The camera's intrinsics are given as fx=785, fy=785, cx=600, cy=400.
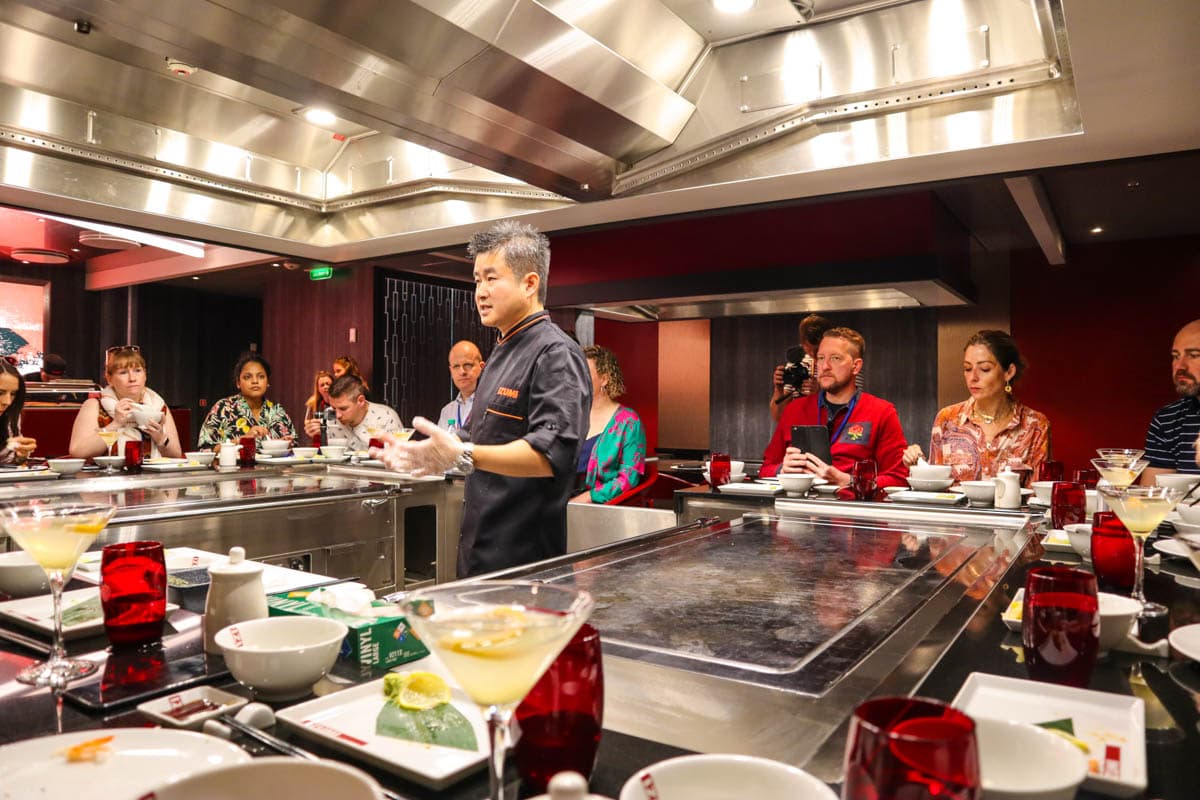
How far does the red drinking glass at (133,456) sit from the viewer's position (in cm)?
357

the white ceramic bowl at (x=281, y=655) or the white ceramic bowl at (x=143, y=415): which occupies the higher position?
the white ceramic bowl at (x=143, y=415)

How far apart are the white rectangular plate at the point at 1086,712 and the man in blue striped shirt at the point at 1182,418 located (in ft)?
10.2

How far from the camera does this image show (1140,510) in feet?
4.55

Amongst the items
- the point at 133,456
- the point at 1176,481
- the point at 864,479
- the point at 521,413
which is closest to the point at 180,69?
the point at 133,456

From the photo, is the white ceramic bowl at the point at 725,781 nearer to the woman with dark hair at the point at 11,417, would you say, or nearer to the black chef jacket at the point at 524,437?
the black chef jacket at the point at 524,437

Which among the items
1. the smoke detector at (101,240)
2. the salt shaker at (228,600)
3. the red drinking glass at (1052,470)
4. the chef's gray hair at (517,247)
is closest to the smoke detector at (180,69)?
the smoke detector at (101,240)

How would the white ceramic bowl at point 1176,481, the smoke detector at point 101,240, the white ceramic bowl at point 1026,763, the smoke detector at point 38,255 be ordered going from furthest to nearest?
1. the smoke detector at point 38,255
2. the smoke detector at point 101,240
3. the white ceramic bowl at point 1176,481
4. the white ceramic bowl at point 1026,763

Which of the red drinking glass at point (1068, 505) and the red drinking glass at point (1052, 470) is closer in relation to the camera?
the red drinking glass at point (1068, 505)

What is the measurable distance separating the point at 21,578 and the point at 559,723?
1.33m

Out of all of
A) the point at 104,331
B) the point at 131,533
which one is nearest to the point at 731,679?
the point at 131,533

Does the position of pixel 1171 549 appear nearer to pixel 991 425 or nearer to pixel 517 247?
pixel 517 247

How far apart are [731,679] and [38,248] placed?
10852 mm

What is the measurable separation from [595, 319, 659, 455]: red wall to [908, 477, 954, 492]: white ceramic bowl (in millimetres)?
6620

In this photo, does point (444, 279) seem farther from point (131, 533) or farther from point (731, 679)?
point (731, 679)
